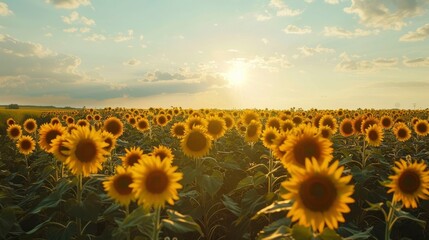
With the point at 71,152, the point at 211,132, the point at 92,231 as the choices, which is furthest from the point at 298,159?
the point at 211,132

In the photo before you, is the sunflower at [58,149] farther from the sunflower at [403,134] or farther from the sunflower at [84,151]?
the sunflower at [403,134]

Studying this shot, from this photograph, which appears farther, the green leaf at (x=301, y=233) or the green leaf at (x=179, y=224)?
the green leaf at (x=179, y=224)

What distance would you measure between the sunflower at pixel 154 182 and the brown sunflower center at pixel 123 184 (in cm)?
79

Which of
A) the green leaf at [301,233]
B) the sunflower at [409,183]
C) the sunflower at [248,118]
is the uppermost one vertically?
the sunflower at [248,118]

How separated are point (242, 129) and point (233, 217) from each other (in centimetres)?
629

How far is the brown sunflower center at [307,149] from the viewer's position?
436 centimetres

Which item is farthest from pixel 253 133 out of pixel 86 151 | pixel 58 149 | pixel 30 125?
pixel 30 125

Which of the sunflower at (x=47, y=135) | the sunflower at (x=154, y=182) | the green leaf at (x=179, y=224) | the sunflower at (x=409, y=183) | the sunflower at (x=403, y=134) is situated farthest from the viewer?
the sunflower at (x=403, y=134)

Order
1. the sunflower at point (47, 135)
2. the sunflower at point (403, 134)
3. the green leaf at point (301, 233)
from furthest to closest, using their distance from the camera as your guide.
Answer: the sunflower at point (403, 134) < the sunflower at point (47, 135) < the green leaf at point (301, 233)

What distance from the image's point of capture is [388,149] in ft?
46.9

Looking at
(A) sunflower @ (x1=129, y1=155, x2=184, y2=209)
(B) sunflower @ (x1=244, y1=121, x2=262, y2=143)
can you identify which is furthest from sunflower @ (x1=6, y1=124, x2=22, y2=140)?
(A) sunflower @ (x1=129, y1=155, x2=184, y2=209)

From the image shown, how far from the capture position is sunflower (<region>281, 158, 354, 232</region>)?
3.09 meters

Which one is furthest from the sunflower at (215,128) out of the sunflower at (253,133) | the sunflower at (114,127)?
the sunflower at (114,127)

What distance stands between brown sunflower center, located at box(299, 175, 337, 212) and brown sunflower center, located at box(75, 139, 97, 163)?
331 cm
